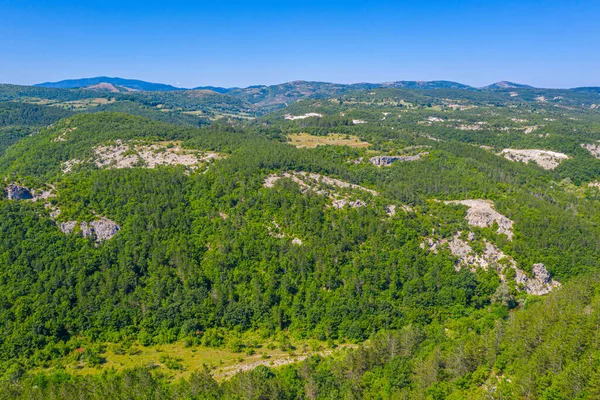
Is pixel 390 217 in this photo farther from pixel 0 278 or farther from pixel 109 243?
pixel 0 278

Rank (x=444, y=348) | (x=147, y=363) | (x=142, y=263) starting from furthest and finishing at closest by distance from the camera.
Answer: (x=142, y=263), (x=147, y=363), (x=444, y=348)

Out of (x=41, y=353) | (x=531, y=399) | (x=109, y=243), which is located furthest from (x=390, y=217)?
(x=41, y=353)

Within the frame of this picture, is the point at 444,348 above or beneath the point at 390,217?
beneath

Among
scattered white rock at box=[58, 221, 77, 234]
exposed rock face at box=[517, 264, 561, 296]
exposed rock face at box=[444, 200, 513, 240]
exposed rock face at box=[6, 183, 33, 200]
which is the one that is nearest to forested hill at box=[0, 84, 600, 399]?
exposed rock face at box=[517, 264, 561, 296]

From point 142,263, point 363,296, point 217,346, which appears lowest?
point 217,346

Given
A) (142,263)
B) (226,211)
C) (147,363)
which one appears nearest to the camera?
(147,363)

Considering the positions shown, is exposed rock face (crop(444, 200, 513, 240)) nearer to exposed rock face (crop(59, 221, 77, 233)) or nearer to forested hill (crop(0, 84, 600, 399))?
forested hill (crop(0, 84, 600, 399))

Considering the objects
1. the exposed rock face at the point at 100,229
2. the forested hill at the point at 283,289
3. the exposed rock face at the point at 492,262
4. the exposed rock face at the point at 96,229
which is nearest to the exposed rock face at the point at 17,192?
the forested hill at the point at 283,289
